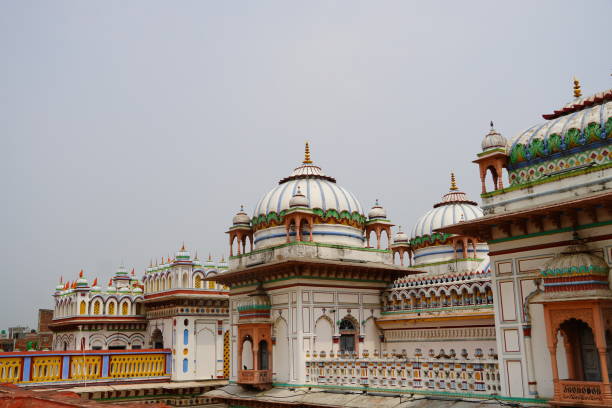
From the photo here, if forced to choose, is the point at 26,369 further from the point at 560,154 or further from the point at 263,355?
the point at 560,154

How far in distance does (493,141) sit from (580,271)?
11.0 ft

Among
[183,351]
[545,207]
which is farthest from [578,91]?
[183,351]

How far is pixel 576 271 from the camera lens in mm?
9438

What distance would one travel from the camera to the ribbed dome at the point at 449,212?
22.2m

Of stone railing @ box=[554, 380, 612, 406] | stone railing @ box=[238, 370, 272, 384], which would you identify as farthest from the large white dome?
stone railing @ box=[554, 380, 612, 406]

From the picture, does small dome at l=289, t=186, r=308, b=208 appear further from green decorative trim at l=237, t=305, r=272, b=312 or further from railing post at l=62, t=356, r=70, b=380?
railing post at l=62, t=356, r=70, b=380

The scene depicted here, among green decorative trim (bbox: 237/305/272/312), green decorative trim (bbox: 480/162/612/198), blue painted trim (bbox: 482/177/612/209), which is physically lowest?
green decorative trim (bbox: 237/305/272/312)

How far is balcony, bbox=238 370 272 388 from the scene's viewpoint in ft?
52.3

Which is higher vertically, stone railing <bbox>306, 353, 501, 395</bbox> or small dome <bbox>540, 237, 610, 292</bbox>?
small dome <bbox>540, 237, 610, 292</bbox>

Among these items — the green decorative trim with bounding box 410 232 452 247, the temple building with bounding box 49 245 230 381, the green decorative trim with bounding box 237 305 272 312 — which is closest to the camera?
the green decorative trim with bounding box 237 305 272 312

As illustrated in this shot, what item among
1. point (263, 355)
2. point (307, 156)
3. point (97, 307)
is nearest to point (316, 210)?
→ point (307, 156)

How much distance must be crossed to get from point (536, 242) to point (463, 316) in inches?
189

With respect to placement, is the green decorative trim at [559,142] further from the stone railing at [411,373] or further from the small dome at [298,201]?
the small dome at [298,201]

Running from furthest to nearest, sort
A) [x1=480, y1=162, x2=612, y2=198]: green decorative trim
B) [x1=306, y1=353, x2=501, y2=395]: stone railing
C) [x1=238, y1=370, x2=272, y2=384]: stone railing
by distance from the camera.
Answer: [x1=238, y1=370, x2=272, y2=384]: stone railing
[x1=306, y1=353, x2=501, y2=395]: stone railing
[x1=480, y1=162, x2=612, y2=198]: green decorative trim
